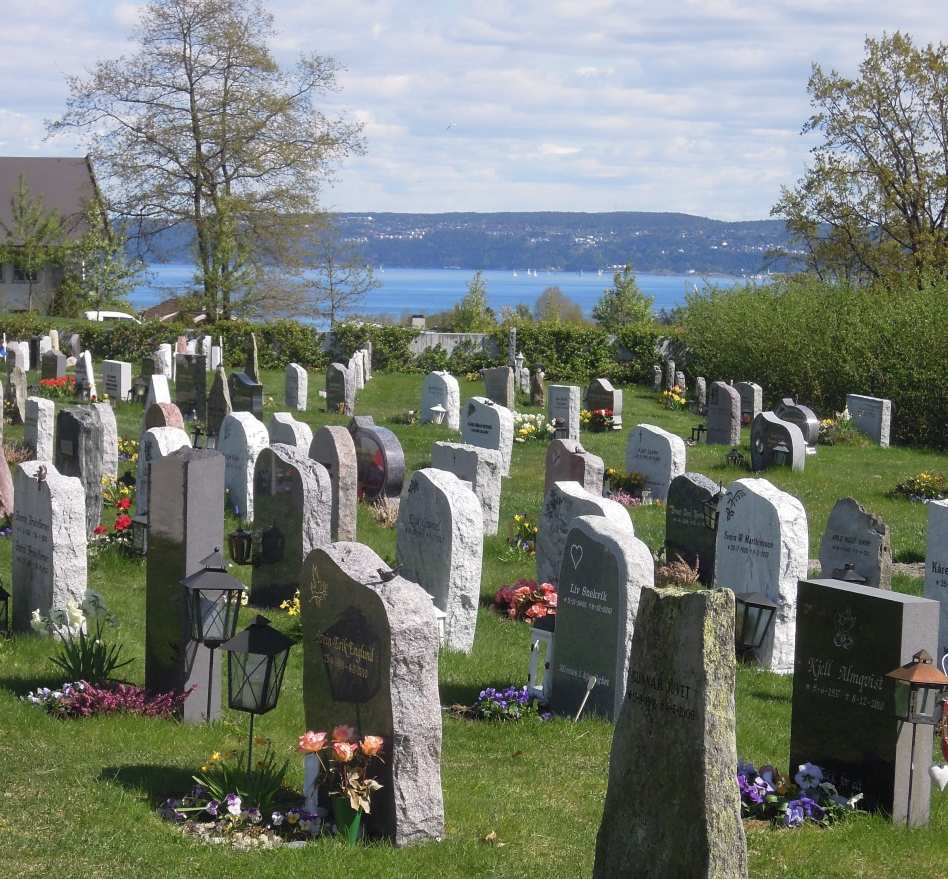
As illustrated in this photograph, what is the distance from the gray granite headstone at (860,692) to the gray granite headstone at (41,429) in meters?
13.3

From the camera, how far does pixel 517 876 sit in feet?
21.3

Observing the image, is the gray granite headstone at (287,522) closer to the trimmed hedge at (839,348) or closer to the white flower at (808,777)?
the white flower at (808,777)

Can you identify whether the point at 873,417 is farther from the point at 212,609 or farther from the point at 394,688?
the point at 394,688

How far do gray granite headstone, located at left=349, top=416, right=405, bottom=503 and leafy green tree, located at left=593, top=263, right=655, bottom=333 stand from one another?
142ft

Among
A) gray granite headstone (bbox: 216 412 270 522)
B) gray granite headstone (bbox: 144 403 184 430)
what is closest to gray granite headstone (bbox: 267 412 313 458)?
gray granite headstone (bbox: 216 412 270 522)

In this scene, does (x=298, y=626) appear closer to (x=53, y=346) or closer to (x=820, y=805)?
(x=820, y=805)

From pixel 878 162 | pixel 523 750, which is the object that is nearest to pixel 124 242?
pixel 878 162

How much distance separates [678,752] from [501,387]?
79.9ft

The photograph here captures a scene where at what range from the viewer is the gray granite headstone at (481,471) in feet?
54.1

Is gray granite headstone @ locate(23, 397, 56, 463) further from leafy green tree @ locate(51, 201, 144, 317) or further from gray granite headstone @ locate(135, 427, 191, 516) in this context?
leafy green tree @ locate(51, 201, 144, 317)

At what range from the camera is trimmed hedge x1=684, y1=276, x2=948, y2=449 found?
3070 centimetres

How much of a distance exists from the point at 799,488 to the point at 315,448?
29.7ft

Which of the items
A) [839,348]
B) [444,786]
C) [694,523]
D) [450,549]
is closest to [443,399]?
[839,348]

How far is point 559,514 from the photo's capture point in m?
13.1
